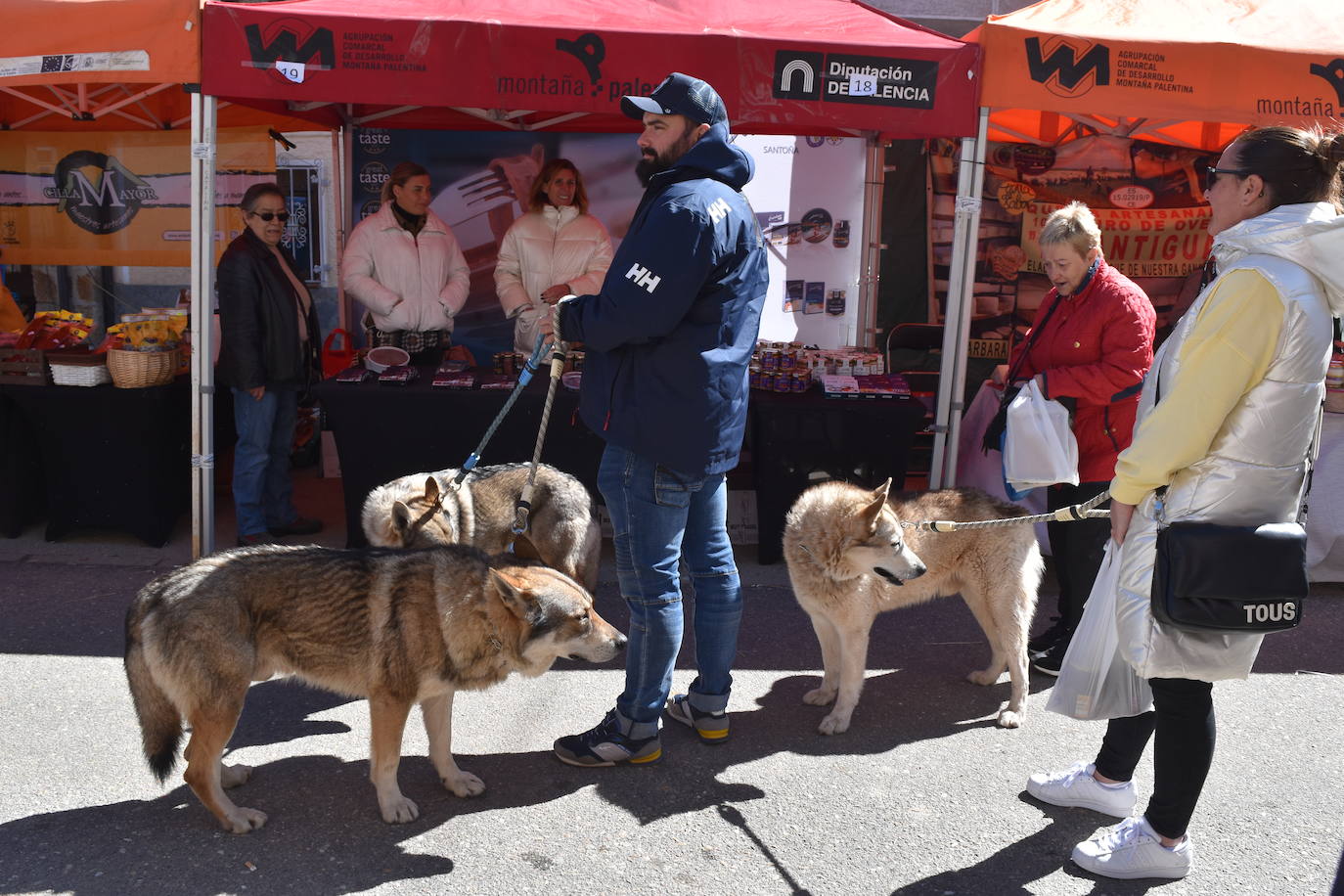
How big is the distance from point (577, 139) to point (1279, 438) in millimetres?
6552

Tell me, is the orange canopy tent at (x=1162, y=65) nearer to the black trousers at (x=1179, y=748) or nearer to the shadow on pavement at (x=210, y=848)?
the black trousers at (x=1179, y=748)

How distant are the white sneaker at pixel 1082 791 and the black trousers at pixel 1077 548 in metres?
1.03

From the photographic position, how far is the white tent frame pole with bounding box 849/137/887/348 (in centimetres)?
827

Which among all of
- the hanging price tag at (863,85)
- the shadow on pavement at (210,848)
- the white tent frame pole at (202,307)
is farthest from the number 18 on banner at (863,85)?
the shadow on pavement at (210,848)

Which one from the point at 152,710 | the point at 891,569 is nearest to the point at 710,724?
the point at 891,569

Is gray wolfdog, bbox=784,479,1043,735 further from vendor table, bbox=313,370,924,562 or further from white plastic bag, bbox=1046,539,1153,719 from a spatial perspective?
vendor table, bbox=313,370,924,562

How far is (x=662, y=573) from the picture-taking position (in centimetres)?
354

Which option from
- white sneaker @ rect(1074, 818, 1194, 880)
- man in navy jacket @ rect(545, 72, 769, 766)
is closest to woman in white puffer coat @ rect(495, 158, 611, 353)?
man in navy jacket @ rect(545, 72, 769, 766)

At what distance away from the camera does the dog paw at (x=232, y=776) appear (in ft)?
11.6

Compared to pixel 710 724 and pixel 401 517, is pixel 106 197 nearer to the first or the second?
pixel 401 517

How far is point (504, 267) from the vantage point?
23.7 feet

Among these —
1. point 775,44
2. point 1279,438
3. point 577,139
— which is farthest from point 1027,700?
point 577,139

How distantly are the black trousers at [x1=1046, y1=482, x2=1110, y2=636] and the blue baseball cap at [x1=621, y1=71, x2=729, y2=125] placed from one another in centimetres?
235

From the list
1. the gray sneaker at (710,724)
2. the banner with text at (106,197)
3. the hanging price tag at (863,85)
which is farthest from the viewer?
the banner with text at (106,197)
